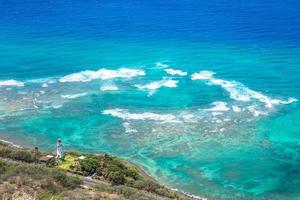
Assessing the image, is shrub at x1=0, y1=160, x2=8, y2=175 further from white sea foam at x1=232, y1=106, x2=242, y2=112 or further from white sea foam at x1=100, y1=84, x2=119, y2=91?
white sea foam at x1=232, y1=106, x2=242, y2=112

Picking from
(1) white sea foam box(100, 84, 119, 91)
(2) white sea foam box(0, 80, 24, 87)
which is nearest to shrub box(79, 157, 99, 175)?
(1) white sea foam box(100, 84, 119, 91)

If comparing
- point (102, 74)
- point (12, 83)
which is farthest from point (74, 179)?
point (102, 74)

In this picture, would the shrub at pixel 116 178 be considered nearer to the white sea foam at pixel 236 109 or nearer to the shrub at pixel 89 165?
the shrub at pixel 89 165

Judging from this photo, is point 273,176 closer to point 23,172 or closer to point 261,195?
point 261,195

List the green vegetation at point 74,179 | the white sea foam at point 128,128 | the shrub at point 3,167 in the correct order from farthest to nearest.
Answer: the white sea foam at point 128,128
the shrub at point 3,167
the green vegetation at point 74,179

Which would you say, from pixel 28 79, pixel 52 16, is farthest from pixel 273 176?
pixel 52 16

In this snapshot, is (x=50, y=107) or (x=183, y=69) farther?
(x=183, y=69)

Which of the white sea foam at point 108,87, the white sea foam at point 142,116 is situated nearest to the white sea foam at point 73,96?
the white sea foam at point 108,87
